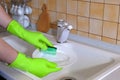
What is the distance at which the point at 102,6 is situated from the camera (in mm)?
Answer: 1070

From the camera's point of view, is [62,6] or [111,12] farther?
[62,6]

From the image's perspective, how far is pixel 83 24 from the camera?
1.17 metres

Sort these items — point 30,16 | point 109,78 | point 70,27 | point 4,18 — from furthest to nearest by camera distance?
point 30,16
point 70,27
point 4,18
point 109,78

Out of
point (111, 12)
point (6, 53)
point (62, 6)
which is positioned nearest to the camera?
point (6, 53)

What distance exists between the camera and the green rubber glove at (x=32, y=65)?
0.81 meters

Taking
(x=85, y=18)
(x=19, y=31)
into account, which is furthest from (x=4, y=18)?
(x=85, y=18)

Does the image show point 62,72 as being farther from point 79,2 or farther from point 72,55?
point 79,2

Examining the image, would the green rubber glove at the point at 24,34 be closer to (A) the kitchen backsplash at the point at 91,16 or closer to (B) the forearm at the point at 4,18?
(B) the forearm at the point at 4,18

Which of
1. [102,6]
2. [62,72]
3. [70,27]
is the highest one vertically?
[102,6]

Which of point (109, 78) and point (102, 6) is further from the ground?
point (102, 6)

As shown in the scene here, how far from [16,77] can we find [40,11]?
632 mm

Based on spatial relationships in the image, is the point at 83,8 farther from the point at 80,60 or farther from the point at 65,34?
the point at 80,60

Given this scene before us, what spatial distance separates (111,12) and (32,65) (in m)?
0.48

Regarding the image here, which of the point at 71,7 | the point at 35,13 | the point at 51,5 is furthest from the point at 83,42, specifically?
the point at 35,13
